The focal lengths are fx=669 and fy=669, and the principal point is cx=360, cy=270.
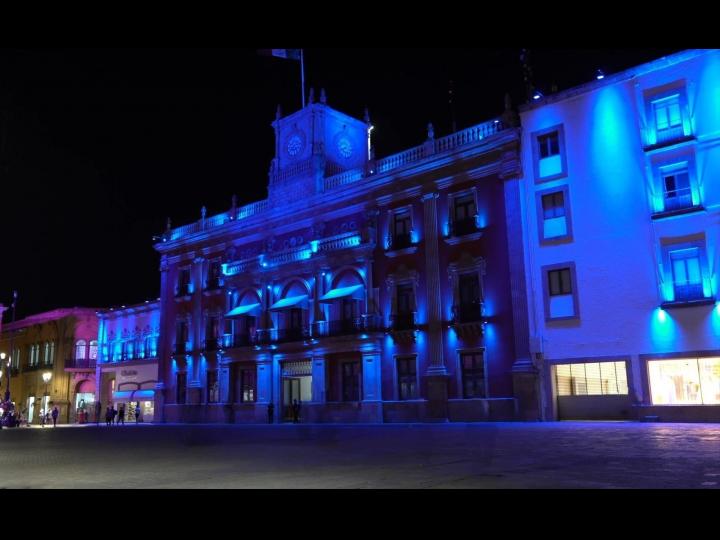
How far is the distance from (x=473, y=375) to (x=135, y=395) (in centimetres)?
3031

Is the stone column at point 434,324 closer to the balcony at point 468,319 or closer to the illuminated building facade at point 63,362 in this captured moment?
the balcony at point 468,319

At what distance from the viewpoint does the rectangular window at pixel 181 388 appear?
45347mm

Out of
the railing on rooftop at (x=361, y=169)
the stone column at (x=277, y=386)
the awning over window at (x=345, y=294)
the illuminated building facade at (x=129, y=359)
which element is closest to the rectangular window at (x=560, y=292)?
the railing on rooftop at (x=361, y=169)

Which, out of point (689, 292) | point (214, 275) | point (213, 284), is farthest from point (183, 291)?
point (689, 292)

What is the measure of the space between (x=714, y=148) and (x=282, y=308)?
23.2 m

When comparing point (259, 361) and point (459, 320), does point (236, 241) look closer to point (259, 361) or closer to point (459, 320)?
point (259, 361)

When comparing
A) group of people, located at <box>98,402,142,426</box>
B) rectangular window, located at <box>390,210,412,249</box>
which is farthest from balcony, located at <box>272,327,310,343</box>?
group of people, located at <box>98,402,142,426</box>

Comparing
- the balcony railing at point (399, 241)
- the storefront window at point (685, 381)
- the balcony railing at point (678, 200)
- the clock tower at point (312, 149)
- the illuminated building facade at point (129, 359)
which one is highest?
the clock tower at point (312, 149)

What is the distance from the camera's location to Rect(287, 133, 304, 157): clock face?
135ft

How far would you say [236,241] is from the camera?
4378 centimetres

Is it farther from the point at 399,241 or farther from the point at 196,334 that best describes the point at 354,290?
the point at 196,334

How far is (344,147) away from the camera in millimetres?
41969

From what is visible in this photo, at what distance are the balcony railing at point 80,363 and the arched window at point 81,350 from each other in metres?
0.35
